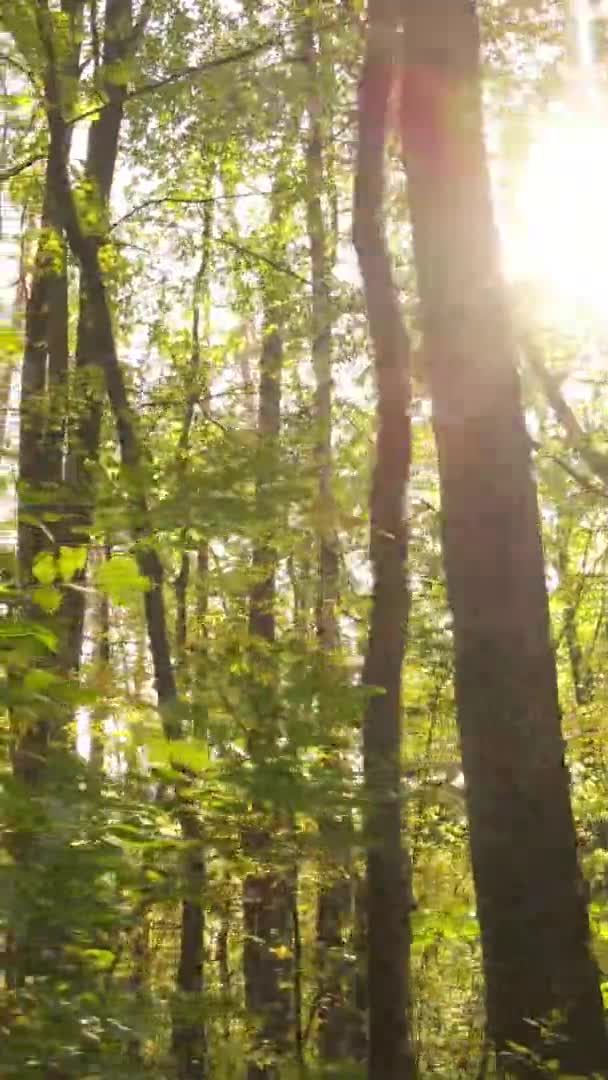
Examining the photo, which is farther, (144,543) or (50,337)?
(50,337)

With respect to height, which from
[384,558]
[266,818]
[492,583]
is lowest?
[266,818]

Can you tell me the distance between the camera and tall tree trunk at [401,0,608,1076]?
4.27m

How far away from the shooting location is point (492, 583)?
4.59m

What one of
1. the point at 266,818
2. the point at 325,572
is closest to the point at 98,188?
the point at 325,572

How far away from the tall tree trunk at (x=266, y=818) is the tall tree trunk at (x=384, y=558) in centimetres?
49

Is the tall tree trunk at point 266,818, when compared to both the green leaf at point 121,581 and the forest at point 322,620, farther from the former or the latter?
the green leaf at point 121,581

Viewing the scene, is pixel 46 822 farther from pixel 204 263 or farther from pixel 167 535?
pixel 204 263

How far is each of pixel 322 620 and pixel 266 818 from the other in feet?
18.0

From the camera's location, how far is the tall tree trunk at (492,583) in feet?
14.0

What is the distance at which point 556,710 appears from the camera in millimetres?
4551

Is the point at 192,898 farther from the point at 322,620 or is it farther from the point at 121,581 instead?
the point at 322,620

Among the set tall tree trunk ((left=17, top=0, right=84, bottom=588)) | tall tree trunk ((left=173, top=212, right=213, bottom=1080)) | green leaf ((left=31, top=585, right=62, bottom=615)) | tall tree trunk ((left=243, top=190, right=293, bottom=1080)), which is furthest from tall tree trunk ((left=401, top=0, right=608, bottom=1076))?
green leaf ((left=31, top=585, right=62, bottom=615))

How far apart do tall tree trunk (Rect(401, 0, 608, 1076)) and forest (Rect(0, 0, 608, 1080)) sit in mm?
12

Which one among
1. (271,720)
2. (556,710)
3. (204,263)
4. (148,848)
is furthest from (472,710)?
(204,263)
